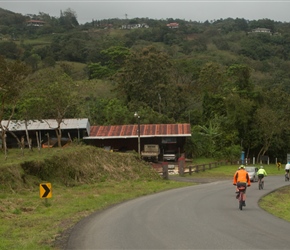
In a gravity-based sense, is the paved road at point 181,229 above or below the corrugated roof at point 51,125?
above

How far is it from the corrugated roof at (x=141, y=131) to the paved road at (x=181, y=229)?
109 feet

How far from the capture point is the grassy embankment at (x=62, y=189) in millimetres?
14391

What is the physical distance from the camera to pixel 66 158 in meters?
29.5

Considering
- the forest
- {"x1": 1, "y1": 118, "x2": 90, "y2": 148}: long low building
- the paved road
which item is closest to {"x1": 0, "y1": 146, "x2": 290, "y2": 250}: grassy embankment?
the paved road

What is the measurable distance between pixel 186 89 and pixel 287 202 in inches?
2135

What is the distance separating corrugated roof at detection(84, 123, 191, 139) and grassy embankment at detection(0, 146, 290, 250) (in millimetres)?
14060

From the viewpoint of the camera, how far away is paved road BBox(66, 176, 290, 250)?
11.0 metres

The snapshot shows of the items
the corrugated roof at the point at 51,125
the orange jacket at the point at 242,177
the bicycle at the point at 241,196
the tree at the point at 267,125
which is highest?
the orange jacket at the point at 242,177

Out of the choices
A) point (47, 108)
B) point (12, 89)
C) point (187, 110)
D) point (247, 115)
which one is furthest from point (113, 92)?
point (12, 89)

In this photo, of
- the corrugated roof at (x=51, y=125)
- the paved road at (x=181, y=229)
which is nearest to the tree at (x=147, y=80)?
the corrugated roof at (x=51, y=125)

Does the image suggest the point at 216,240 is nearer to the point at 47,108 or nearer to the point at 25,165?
the point at 25,165

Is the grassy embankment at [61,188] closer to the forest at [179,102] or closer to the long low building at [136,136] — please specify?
the forest at [179,102]

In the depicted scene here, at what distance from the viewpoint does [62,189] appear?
2627 centimetres

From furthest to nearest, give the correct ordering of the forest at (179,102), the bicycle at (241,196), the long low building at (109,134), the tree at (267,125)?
the tree at (267,125), the long low building at (109,134), the forest at (179,102), the bicycle at (241,196)
